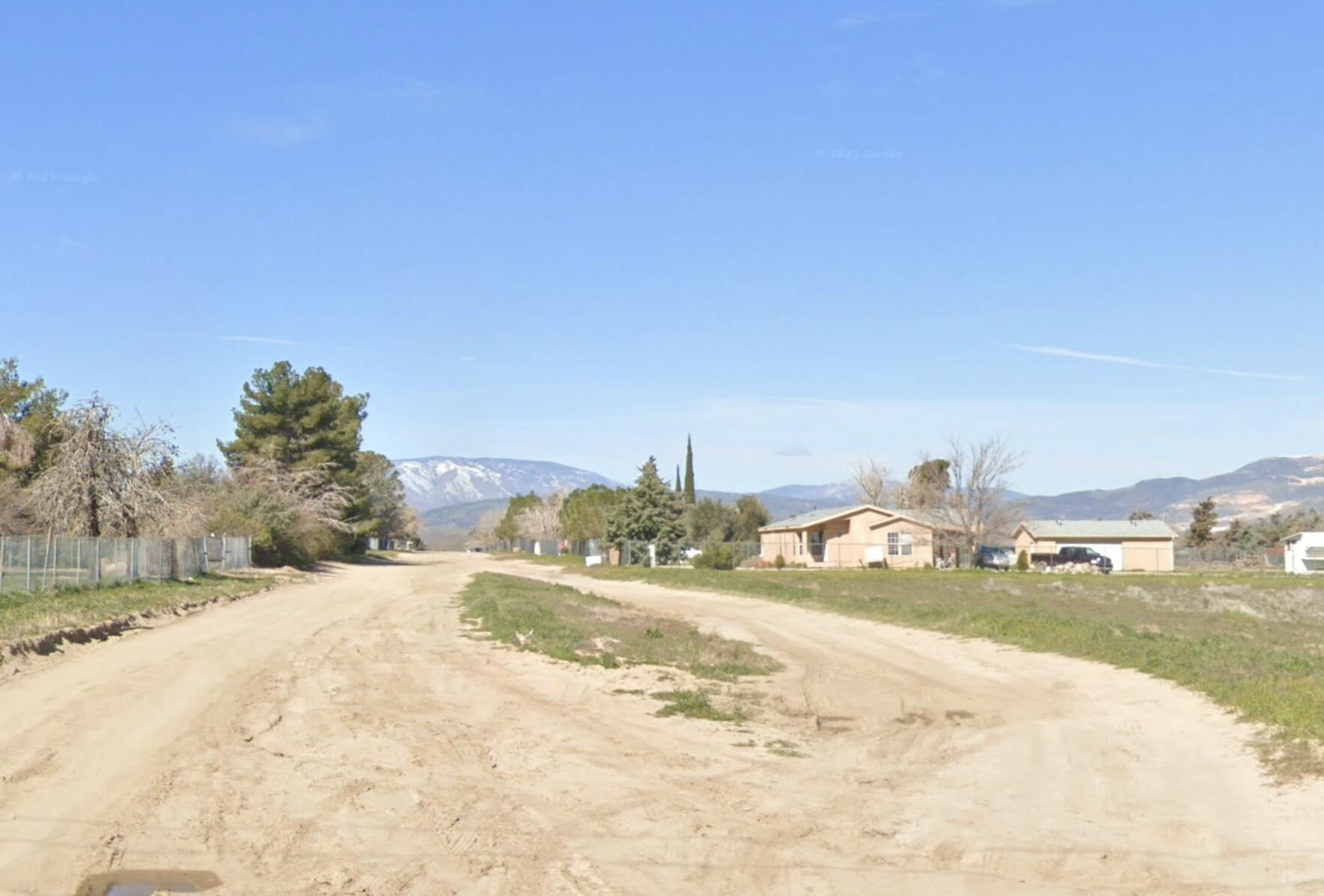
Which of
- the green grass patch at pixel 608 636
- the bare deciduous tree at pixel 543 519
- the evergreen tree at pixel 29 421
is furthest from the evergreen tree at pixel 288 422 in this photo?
the bare deciduous tree at pixel 543 519

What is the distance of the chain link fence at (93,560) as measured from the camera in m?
30.3

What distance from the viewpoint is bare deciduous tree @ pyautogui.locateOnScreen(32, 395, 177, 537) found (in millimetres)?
41750

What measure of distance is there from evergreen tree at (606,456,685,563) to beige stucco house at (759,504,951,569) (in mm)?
7920

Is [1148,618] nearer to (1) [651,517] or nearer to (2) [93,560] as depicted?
(2) [93,560]

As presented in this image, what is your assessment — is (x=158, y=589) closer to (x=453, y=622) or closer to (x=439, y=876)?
(x=453, y=622)

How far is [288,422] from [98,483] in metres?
35.8

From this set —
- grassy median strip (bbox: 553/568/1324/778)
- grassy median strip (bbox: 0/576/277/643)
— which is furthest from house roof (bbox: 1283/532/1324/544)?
grassy median strip (bbox: 0/576/277/643)

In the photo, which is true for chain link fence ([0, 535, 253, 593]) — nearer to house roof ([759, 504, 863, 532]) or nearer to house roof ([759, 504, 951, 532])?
house roof ([759, 504, 863, 532])

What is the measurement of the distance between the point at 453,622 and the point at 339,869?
2051 cm

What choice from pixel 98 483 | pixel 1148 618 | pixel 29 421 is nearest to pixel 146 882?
pixel 1148 618

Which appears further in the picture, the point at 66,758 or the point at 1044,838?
the point at 66,758

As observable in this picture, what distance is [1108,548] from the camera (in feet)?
305

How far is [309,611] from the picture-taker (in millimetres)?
32000

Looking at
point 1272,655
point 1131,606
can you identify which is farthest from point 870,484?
point 1272,655
